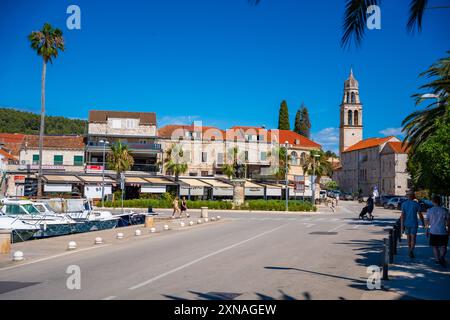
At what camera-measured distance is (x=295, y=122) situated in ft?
386

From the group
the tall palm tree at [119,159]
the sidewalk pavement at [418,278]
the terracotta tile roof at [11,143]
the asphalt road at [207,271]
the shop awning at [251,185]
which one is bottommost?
the asphalt road at [207,271]

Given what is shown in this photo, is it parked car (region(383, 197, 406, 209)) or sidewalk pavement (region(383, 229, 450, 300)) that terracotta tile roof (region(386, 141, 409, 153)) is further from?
sidewalk pavement (region(383, 229, 450, 300))

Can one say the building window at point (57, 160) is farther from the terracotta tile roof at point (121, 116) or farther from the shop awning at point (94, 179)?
the shop awning at point (94, 179)

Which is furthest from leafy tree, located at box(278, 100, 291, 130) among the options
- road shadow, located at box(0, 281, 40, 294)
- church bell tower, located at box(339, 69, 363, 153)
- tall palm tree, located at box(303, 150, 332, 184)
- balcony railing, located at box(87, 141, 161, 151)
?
road shadow, located at box(0, 281, 40, 294)

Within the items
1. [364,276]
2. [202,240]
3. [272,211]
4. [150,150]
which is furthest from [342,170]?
[364,276]

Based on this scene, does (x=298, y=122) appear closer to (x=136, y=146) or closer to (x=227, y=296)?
(x=136, y=146)

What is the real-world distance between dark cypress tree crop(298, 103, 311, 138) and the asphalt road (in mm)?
95851

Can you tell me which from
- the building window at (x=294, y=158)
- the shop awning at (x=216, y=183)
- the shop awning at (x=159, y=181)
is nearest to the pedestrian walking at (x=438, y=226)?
the shop awning at (x=216, y=183)

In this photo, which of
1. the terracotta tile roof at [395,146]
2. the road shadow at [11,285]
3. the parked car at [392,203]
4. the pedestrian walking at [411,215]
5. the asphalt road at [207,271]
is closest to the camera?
the asphalt road at [207,271]

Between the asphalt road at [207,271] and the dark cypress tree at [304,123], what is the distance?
9585 cm

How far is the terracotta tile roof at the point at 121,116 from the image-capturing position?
69500mm

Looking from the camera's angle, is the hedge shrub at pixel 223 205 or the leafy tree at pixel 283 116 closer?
the hedge shrub at pixel 223 205

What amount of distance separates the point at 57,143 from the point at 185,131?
18.3 m
